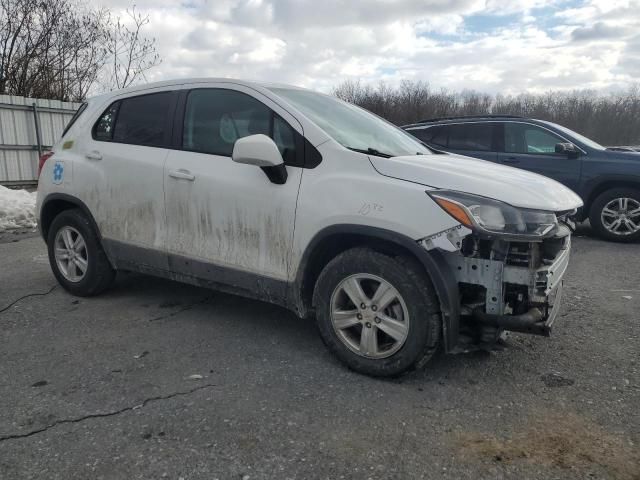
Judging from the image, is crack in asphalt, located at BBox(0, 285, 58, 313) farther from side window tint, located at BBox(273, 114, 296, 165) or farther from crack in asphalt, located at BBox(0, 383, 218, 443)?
side window tint, located at BBox(273, 114, 296, 165)

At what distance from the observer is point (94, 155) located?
4.50 m

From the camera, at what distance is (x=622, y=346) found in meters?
3.79

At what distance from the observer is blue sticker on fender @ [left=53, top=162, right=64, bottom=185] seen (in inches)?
185

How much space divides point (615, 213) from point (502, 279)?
5.88 metres

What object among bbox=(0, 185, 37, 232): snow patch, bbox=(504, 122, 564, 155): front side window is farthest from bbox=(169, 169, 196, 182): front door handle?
bbox=(0, 185, 37, 232): snow patch

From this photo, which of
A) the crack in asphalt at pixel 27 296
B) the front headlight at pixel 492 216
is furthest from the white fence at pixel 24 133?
the front headlight at pixel 492 216

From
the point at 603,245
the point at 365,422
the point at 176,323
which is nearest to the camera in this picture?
the point at 365,422

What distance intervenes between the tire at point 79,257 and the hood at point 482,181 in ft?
8.93

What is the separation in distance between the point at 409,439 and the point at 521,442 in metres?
0.54

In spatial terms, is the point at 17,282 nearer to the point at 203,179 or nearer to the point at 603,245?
the point at 203,179

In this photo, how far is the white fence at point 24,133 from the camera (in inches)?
500

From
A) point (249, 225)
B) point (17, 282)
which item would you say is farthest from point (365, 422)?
point (17, 282)

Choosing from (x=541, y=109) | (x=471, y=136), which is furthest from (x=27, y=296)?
(x=541, y=109)

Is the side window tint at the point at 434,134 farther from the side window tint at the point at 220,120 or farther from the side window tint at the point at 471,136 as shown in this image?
the side window tint at the point at 220,120
